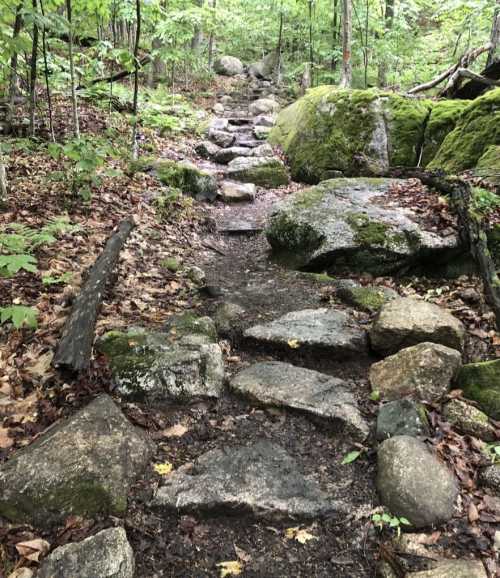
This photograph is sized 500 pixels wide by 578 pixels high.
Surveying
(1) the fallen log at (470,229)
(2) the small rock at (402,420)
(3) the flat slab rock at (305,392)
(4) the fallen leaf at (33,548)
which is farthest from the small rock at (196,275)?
(4) the fallen leaf at (33,548)

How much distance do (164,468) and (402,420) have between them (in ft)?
5.69

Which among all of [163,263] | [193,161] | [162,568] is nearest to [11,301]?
[163,263]

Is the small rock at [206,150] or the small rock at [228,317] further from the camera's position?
the small rock at [206,150]

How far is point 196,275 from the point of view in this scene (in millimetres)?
5805

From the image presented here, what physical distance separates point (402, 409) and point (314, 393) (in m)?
0.71

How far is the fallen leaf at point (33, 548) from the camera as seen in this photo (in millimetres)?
2240

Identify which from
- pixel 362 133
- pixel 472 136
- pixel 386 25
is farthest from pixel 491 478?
pixel 386 25

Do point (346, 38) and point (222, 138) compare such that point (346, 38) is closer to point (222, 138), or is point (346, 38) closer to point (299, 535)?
point (222, 138)

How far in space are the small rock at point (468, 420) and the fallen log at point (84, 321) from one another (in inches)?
113

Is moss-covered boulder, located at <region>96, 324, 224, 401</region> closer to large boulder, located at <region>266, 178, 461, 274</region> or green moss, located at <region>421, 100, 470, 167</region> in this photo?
large boulder, located at <region>266, 178, 461, 274</region>

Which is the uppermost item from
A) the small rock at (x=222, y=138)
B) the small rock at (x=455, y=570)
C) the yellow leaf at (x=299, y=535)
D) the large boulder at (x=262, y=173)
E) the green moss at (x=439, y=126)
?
the green moss at (x=439, y=126)

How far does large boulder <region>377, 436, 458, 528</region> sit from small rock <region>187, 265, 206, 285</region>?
11.4 feet

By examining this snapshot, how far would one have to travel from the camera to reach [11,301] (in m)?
4.27

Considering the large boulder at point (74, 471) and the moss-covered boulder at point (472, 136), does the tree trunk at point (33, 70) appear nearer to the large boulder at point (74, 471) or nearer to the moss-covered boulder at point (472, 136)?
the large boulder at point (74, 471)
